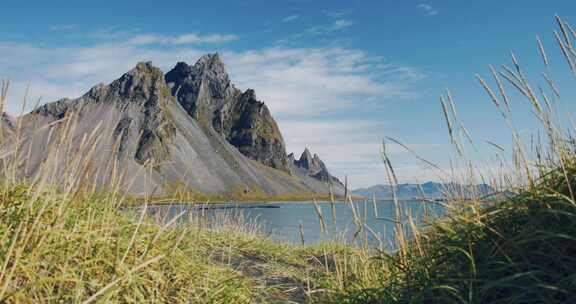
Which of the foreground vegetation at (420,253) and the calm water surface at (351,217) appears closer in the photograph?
the foreground vegetation at (420,253)

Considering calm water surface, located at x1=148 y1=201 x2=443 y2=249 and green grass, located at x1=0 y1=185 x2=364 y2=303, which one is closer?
green grass, located at x1=0 y1=185 x2=364 y2=303

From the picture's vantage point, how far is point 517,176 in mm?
4023

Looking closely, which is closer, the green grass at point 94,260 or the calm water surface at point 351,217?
the green grass at point 94,260

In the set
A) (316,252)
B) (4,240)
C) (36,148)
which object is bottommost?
(316,252)

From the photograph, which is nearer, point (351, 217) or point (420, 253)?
point (420, 253)

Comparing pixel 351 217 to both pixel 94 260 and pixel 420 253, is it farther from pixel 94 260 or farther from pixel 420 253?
pixel 94 260

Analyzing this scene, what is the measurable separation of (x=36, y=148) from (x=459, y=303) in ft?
14.1

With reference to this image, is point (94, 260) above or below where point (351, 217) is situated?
below

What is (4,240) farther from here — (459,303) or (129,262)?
(459,303)

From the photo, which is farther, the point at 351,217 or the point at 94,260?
the point at 351,217

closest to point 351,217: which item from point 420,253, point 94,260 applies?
point 420,253

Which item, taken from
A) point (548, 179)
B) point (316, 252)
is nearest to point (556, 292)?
point (548, 179)

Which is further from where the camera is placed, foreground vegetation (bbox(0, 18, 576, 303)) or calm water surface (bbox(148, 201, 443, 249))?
calm water surface (bbox(148, 201, 443, 249))

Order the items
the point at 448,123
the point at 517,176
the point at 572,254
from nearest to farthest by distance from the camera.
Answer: the point at 572,254, the point at 448,123, the point at 517,176
